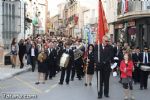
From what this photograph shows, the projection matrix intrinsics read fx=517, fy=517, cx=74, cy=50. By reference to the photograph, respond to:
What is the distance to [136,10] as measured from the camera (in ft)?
132

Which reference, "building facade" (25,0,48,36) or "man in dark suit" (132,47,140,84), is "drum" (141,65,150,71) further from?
"building facade" (25,0,48,36)

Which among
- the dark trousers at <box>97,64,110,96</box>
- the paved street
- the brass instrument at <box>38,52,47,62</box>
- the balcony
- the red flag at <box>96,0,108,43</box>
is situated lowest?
the paved street

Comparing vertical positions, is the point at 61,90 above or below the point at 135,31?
below

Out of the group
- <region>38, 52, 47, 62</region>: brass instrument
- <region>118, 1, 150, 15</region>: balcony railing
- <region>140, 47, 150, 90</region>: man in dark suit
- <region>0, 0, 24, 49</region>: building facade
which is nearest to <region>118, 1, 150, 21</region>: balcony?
<region>118, 1, 150, 15</region>: balcony railing

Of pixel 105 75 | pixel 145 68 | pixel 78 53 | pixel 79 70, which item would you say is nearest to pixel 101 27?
pixel 105 75

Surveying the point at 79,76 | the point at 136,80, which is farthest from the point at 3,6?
the point at 136,80

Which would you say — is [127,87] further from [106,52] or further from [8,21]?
[8,21]

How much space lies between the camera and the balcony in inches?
1503

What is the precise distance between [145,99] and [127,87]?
27.1 inches

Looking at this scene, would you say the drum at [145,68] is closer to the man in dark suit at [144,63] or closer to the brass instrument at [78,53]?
the man in dark suit at [144,63]

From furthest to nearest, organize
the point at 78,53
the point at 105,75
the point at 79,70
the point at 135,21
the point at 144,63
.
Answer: the point at 135,21 < the point at 79,70 < the point at 78,53 < the point at 144,63 < the point at 105,75

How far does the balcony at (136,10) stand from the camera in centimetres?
3819

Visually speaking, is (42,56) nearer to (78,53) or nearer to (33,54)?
(78,53)

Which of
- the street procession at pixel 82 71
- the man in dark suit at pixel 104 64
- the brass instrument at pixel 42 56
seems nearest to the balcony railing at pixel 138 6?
the street procession at pixel 82 71
